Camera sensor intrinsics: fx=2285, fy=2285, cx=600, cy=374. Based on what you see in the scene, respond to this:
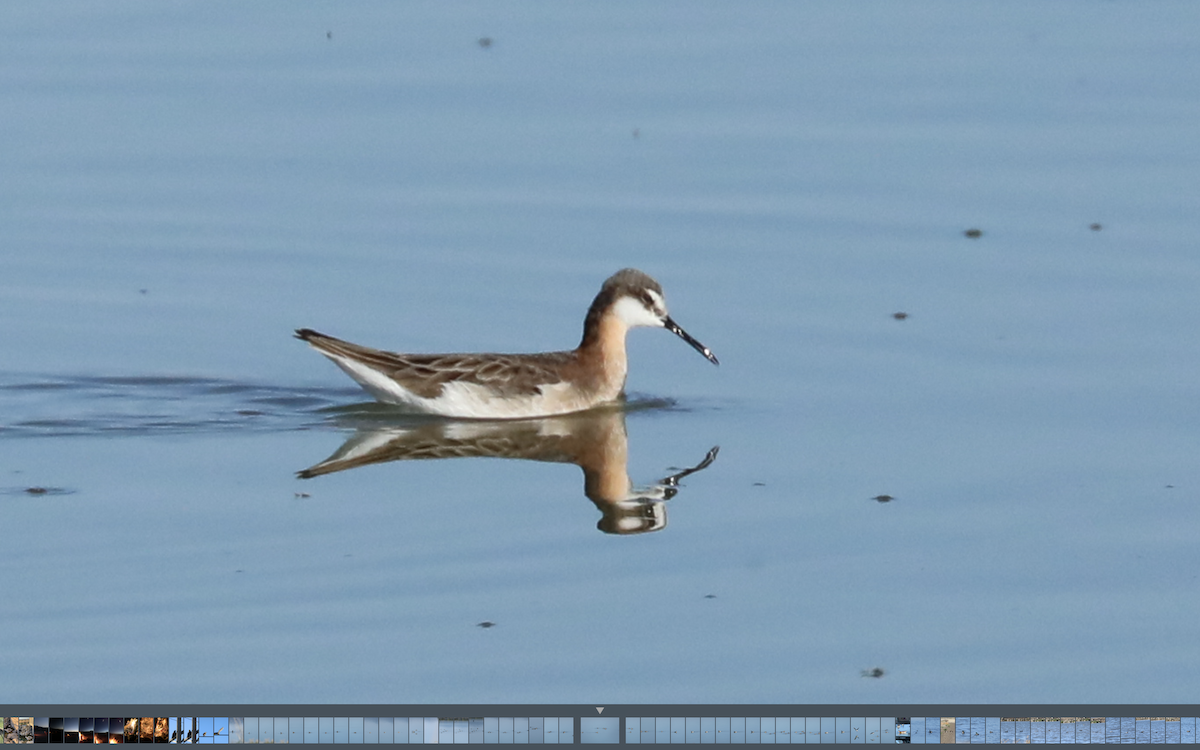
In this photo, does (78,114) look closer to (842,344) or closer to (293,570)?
(842,344)

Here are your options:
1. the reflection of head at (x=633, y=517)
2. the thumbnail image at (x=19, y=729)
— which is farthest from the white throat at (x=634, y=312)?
the thumbnail image at (x=19, y=729)

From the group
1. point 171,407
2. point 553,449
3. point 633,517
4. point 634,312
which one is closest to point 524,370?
point 553,449

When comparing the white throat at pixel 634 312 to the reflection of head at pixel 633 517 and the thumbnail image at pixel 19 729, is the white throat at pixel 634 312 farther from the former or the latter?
the thumbnail image at pixel 19 729

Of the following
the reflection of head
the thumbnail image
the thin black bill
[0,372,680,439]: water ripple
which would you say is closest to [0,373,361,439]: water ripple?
[0,372,680,439]: water ripple

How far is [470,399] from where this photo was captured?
14.2 m

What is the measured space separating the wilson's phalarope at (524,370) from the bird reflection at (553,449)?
0.37ft

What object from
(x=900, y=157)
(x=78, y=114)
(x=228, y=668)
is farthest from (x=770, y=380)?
(x=78, y=114)

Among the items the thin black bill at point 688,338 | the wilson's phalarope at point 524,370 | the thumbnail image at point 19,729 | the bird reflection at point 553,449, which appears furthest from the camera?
the thin black bill at point 688,338

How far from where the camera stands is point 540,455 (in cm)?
1355

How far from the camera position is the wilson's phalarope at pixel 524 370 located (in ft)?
46.0

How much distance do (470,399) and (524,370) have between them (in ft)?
1.26

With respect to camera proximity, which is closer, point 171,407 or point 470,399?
point 171,407

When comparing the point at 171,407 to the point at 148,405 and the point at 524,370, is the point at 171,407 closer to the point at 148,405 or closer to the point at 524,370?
the point at 148,405

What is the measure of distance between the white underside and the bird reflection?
0.19ft
